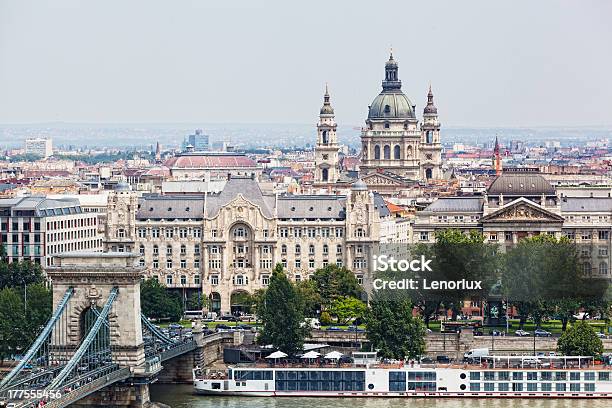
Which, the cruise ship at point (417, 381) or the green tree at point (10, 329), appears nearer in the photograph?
the cruise ship at point (417, 381)

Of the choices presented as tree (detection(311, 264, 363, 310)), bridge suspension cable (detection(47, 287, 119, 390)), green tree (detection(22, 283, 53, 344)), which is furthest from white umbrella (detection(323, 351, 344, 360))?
tree (detection(311, 264, 363, 310))

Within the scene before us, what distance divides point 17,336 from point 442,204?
37.5m

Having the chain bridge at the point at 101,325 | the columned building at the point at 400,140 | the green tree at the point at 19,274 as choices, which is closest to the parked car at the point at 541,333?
the green tree at the point at 19,274

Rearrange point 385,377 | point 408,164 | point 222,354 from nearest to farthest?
point 385,377
point 222,354
point 408,164

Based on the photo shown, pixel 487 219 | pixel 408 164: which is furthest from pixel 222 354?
pixel 408 164

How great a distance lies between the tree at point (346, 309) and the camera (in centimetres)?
9175

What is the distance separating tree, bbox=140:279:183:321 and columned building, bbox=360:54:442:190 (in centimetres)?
5975

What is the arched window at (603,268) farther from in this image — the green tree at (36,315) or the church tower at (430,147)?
the church tower at (430,147)

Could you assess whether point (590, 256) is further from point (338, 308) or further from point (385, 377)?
point (385, 377)

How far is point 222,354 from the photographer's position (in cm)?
8356

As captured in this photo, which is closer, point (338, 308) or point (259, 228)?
point (338, 308)

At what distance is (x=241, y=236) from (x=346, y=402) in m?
29.6

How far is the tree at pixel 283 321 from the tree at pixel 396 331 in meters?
2.64

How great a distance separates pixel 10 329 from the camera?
253ft
